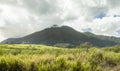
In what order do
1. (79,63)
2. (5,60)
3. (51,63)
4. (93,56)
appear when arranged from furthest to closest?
1. (93,56)
2. (79,63)
3. (51,63)
4. (5,60)

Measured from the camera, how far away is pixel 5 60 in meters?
14.9

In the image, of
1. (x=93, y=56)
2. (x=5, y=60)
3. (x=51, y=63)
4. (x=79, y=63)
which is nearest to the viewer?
(x=5, y=60)

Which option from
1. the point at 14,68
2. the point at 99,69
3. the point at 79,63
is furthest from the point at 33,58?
the point at 99,69

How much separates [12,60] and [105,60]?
9494 millimetres

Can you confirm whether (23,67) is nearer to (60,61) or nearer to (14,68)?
(14,68)

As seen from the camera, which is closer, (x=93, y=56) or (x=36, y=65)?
(x=36, y=65)

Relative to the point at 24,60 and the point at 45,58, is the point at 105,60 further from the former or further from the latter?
the point at 24,60

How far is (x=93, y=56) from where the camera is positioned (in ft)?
70.7

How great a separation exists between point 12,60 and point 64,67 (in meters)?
3.16

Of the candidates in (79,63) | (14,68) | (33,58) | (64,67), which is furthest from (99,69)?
(14,68)

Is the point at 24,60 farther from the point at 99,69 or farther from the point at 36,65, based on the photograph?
the point at 99,69

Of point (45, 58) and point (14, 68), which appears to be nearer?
point (14, 68)

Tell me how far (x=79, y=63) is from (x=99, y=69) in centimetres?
172

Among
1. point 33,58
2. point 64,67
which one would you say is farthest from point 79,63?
point 33,58
